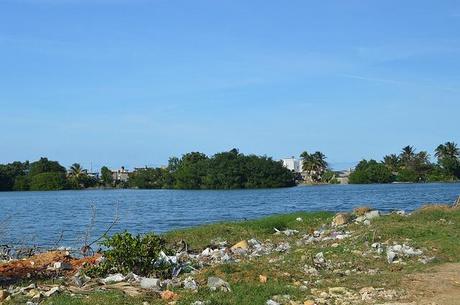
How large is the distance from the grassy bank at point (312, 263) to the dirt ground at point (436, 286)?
186 mm

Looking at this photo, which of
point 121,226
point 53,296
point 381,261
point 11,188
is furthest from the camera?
point 11,188

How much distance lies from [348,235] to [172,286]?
7.47 meters

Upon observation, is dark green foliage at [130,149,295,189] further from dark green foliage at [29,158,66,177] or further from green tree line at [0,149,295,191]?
dark green foliage at [29,158,66,177]

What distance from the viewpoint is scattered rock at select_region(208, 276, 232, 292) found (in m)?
8.97

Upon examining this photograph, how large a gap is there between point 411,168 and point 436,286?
96.0 m

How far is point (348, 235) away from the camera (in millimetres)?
15719

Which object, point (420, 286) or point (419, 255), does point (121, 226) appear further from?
point (420, 286)

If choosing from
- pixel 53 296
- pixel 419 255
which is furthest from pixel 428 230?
pixel 53 296

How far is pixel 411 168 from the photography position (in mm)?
101812

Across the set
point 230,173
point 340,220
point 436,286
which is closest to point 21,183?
point 230,173

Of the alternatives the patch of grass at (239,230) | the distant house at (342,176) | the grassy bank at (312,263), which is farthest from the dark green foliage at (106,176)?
the grassy bank at (312,263)

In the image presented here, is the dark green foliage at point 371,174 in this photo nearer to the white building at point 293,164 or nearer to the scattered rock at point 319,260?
the white building at point 293,164

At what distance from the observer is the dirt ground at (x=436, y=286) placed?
338 inches

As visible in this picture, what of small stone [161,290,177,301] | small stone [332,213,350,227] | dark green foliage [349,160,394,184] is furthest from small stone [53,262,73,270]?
dark green foliage [349,160,394,184]
